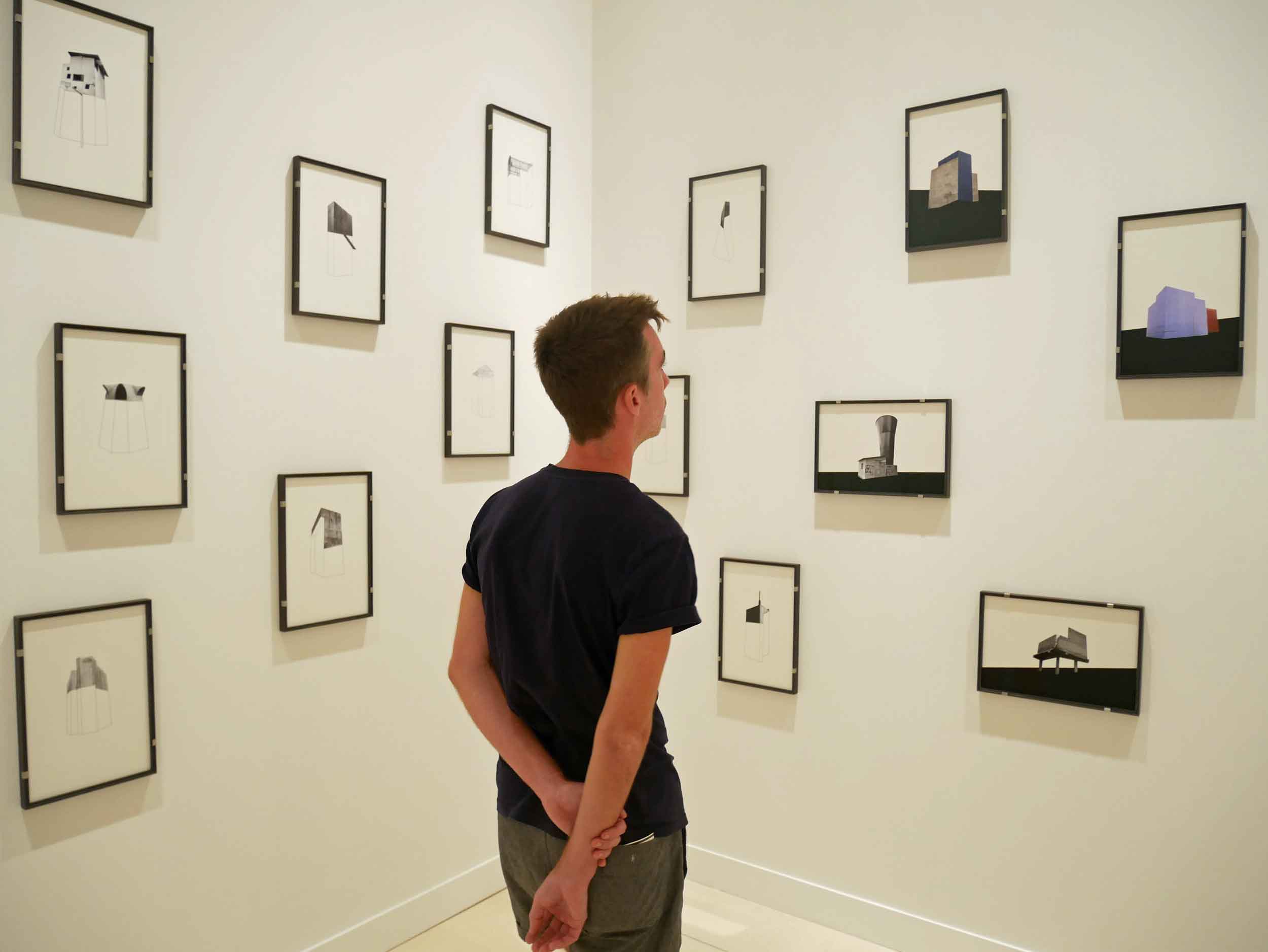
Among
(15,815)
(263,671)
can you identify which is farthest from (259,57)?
(15,815)

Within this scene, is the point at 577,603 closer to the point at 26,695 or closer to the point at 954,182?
the point at 26,695

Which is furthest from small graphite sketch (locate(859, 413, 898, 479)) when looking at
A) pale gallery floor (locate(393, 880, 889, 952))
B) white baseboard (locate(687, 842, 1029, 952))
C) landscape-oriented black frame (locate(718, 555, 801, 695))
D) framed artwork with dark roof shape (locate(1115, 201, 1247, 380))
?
pale gallery floor (locate(393, 880, 889, 952))

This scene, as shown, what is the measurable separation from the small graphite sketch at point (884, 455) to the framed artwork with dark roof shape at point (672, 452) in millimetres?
644

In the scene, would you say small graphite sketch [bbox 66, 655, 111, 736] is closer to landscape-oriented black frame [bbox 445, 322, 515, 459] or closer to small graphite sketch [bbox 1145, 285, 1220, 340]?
landscape-oriented black frame [bbox 445, 322, 515, 459]

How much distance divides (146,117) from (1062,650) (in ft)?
8.30

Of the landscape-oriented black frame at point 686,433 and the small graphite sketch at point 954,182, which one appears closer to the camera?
the small graphite sketch at point 954,182

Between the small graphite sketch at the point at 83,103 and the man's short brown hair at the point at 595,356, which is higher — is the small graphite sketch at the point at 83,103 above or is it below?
above

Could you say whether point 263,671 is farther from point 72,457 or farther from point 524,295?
point 524,295

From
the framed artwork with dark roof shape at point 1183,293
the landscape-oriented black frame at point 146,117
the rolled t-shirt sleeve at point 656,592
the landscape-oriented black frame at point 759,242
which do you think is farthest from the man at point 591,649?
the landscape-oriented black frame at point 759,242

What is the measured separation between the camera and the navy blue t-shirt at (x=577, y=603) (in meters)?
1.20

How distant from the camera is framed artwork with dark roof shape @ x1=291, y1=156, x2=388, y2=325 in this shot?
89.2 inches

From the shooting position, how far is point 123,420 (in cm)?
192

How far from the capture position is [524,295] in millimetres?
2971

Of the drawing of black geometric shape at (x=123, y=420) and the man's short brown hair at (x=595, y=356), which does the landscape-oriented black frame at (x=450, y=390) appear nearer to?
the drawing of black geometric shape at (x=123, y=420)
